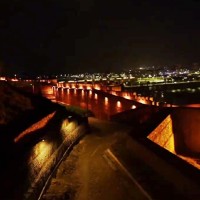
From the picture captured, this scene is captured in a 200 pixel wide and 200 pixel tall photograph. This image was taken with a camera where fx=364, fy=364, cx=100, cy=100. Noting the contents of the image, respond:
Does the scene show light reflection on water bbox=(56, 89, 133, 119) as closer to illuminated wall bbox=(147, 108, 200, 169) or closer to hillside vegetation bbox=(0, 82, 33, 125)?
illuminated wall bbox=(147, 108, 200, 169)

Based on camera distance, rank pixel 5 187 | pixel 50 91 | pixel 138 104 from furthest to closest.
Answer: pixel 50 91 → pixel 138 104 → pixel 5 187

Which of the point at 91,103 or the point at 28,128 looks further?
the point at 91,103

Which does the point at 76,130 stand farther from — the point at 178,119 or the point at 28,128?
the point at 178,119

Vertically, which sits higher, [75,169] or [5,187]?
[5,187]

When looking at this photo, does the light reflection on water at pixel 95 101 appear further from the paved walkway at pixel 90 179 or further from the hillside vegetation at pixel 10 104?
the paved walkway at pixel 90 179

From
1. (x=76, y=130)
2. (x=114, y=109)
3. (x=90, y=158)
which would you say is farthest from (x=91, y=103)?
(x=90, y=158)

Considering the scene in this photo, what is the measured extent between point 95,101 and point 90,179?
33306 mm

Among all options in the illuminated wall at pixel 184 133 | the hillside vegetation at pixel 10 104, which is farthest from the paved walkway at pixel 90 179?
the illuminated wall at pixel 184 133

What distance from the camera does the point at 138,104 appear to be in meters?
36.1

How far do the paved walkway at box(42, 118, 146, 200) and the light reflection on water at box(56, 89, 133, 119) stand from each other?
66.5 ft

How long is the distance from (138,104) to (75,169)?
20977 millimetres

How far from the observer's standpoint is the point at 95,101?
47719 millimetres

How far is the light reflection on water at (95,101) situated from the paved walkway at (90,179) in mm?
20267

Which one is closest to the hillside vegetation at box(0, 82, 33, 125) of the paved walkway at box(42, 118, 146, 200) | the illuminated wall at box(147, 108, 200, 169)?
the paved walkway at box(42, 118, 146, 200)
